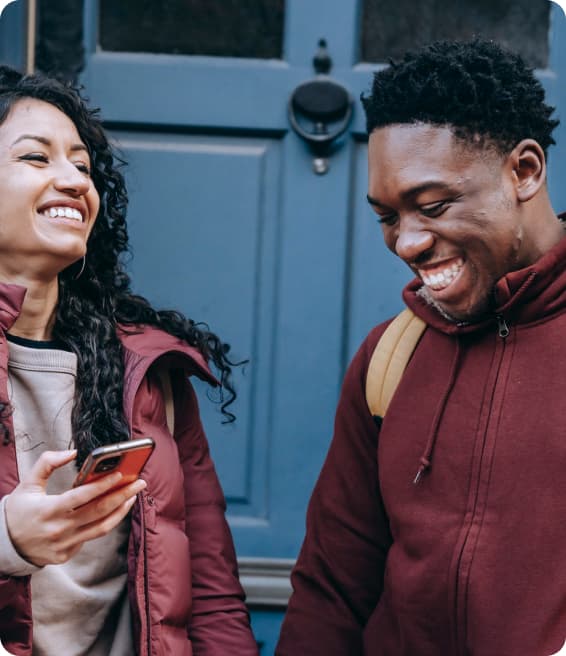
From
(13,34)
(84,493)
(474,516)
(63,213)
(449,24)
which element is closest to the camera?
(84,493)

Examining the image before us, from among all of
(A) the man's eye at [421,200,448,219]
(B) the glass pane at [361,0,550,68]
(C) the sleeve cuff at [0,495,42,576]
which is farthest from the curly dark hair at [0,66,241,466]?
(B) the glass pane at [361,0,550,68]

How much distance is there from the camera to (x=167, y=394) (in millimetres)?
2395

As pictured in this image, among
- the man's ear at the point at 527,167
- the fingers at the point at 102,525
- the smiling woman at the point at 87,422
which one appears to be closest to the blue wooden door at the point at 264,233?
the smiling woman at the point at 87,422

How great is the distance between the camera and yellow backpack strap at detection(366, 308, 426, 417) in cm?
228

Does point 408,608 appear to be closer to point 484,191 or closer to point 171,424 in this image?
point 171,424

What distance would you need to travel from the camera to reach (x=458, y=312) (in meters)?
2.15

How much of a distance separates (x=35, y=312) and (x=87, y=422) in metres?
0.29

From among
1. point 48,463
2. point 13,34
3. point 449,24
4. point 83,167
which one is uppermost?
point 449,24

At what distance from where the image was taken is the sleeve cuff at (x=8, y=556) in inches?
74.2

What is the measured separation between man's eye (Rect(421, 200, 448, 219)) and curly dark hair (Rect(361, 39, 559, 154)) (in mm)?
141

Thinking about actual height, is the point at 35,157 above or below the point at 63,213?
above

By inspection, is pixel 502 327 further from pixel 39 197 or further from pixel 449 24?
pixel 449 24

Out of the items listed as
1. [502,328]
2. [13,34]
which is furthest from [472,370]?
[13,34]

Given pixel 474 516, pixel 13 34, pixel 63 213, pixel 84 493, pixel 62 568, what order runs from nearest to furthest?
1. pixel 84 493
2. pixel 474 516
3. pixel 62 568
4. pixel 63 213
5. pixel 13 34
